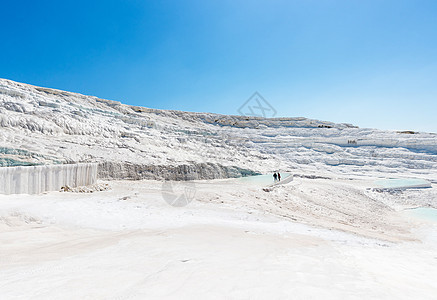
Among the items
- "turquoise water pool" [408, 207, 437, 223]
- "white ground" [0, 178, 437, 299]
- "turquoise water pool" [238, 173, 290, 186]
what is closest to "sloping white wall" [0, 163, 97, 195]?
"white ground" [0, 178, 437, 299]

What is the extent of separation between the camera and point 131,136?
1714cm

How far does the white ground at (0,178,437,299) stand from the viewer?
2.30 m

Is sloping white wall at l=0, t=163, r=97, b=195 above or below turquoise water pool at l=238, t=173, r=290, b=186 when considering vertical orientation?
above

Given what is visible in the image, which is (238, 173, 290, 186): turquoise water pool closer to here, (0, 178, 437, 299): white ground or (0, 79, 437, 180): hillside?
(0, 79, 437, 180): hillside

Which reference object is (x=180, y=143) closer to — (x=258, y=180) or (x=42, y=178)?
(x=258, y=180)

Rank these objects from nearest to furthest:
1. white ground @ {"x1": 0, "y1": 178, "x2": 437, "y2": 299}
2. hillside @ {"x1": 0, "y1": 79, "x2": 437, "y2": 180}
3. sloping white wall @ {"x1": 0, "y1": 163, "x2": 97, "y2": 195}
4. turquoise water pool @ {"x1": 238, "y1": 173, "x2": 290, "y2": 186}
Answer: white ground @ {"x1": 0, "y1": 178, "x2": 437, "y2": 299}
sloping white wall @ {"x1": 0, "y1": 163, "x2": 97, "y2": 195}
hillside @ {"x1": 0, "y1": 79, "x2": 437, "y2": 180}
turquoise water pool @ {"x1": 238, "y1": 173, "x2": 290, "y2": 186}

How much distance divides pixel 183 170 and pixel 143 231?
971 centimetres

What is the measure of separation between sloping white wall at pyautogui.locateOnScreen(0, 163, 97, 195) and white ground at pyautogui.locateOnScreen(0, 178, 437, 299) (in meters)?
0.46

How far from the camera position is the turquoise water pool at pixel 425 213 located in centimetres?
1128

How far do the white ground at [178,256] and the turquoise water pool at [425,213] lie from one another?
833cm

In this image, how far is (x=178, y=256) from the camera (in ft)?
10.8

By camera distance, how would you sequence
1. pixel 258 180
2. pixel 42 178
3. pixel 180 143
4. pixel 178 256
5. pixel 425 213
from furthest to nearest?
1. pixel 180 143
2. pixel 258 180
3. pixel 425 213
4. pixel 42 178
5. pixel 178 256

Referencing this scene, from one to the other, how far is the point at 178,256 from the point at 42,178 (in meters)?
6.50

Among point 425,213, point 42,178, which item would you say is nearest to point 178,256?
point 42,178
